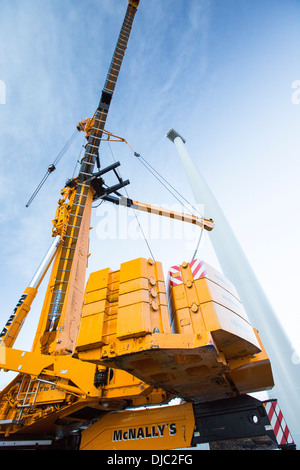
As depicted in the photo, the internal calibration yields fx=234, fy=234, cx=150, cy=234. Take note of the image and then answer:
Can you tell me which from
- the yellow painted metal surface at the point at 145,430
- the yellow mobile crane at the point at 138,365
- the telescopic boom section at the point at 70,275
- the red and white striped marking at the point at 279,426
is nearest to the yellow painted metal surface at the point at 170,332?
the yellow mobile crane at the point at 138,365

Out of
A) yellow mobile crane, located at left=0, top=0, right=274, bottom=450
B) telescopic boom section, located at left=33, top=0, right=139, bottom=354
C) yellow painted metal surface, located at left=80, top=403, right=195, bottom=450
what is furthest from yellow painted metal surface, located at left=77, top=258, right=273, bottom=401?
telescopic boom section, located at left=33, top=0, right=139, bottom=354

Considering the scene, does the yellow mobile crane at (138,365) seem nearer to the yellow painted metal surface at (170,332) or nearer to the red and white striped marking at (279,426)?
the yellow painted metal surface at (170,332)

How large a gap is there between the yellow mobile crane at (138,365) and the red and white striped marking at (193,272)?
2 centimetres

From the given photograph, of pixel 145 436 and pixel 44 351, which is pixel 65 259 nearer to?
pixel 44 351

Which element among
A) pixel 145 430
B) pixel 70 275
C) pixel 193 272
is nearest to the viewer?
pixel 193 272

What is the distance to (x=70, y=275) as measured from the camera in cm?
734

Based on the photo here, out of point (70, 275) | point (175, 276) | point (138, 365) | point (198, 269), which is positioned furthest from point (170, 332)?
point (70, 275)

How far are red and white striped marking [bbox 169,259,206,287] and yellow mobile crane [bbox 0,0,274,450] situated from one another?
20 millimetres

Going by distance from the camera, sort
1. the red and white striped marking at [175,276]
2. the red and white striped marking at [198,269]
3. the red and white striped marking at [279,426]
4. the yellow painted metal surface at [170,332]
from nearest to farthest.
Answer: the yellow painted metal surface at [170,332]
the red and white striped marking at [198,269]
the red and white striped marking at [175,276]
the red and white striped marking at [279,426]

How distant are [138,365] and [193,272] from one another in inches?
64.6

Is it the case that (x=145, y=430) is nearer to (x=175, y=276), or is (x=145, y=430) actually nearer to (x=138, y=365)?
(x=138, y=365)

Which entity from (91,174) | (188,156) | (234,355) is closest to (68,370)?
(234,355)

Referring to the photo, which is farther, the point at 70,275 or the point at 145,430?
the point at 70,275

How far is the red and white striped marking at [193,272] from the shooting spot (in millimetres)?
3854
